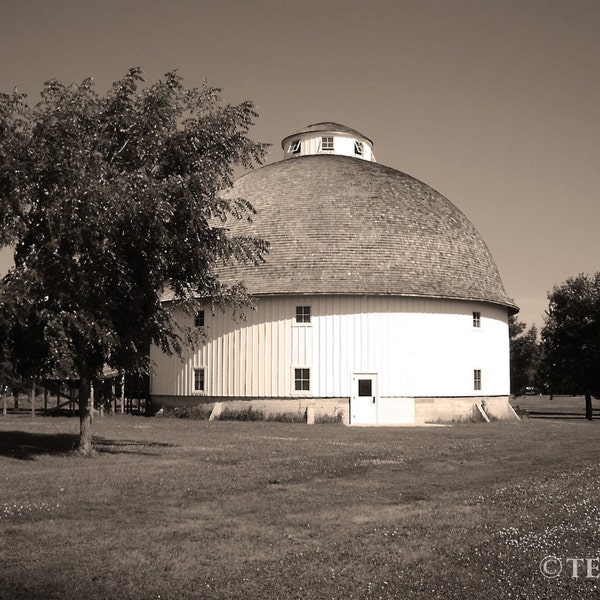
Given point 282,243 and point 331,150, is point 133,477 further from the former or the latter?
point 331,150

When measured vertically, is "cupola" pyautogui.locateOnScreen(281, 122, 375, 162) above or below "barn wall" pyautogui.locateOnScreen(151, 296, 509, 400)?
above

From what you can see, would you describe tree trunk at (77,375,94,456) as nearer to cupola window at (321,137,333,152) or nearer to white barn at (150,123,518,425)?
white barn at (150,123,518,425)

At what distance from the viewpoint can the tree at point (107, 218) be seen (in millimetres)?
15852

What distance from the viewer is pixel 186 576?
7.54 meters

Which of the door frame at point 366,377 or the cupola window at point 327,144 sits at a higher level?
Answer: the cupola window at point 327,144

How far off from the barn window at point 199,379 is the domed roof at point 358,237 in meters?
4.56

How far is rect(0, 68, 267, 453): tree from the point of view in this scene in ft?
52.0

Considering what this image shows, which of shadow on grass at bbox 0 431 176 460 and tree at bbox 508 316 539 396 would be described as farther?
tree at bbox 508 316 539 396

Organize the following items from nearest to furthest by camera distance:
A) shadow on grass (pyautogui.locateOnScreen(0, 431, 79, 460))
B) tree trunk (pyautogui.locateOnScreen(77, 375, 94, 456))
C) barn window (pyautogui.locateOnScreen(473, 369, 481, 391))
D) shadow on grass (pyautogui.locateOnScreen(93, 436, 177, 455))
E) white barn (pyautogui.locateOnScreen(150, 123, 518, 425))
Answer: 1. tree trunk (pyautogui.locateOnScreen(77, 375, 94, 456))
2. shadow on grass (pyautogui.locateOnScreen(0, 431, 79, 460))
3. shadow on grass (pyautogui.locateOnScreen(93, 436, 177, 455))
4. white barn (pyautogui.locateOnScreen(150, 123, 518, 425))
5. barn window (pyautogui.locateOnScreen(473, 369, 481, 391))

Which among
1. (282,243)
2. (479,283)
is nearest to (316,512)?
(282,243)

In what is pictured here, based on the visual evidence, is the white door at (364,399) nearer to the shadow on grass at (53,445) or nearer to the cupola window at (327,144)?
the shadow on grass at (53,445)

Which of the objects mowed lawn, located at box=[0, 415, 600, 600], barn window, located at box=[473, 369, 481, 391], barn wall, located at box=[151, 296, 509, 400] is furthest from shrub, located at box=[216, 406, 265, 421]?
mowed lawn, located at box=[0, 415, 600, 600]

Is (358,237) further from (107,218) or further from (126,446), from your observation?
(107,218)

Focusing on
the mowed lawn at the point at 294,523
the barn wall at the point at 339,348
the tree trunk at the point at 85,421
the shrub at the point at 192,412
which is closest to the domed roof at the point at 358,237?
the barn wall at the point at 339,348
